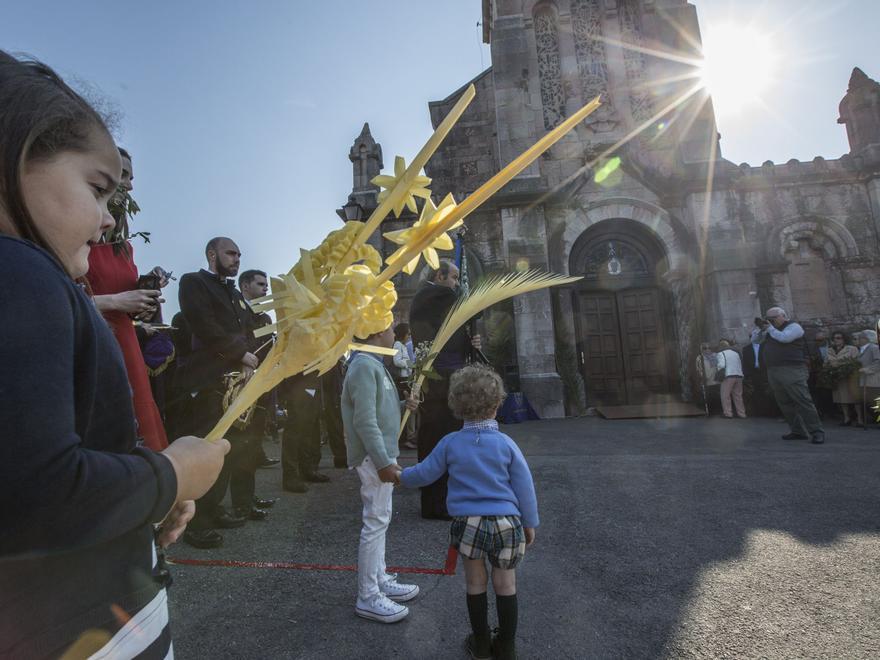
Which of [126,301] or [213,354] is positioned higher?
[126,301]

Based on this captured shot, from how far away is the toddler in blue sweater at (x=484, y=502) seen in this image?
7.55 ft

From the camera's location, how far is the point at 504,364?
12414mm

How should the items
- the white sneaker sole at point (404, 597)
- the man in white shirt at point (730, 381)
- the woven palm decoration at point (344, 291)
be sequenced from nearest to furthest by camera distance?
the woven palm decoration at point (344, 291) < the white sneaker sole at point (404, 597) < the man in white shirt at point (730, 381)

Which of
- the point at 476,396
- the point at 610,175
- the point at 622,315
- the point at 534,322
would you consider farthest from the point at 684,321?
the point at 476,396

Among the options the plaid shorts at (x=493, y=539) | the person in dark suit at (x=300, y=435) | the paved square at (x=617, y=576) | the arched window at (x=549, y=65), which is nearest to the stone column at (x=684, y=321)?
the arched window at (x=549, y=65)

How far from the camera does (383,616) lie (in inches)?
103

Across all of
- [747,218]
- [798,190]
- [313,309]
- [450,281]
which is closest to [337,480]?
[450,281]

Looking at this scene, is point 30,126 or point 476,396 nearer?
point 30,126

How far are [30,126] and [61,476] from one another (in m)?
0.58

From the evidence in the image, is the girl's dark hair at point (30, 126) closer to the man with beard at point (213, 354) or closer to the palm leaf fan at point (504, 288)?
the palm leaf fan at point (504, 288)

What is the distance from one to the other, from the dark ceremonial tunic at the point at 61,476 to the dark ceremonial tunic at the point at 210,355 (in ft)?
10.1

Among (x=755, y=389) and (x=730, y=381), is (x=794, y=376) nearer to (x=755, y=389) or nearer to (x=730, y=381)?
(x=730, y=381)


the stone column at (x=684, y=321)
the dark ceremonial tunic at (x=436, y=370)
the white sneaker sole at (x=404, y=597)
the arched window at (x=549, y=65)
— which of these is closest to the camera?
the white sneaker sole at (x=404, y=597)

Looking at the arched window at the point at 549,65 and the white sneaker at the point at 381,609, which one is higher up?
the arched window at the point at 549,65
